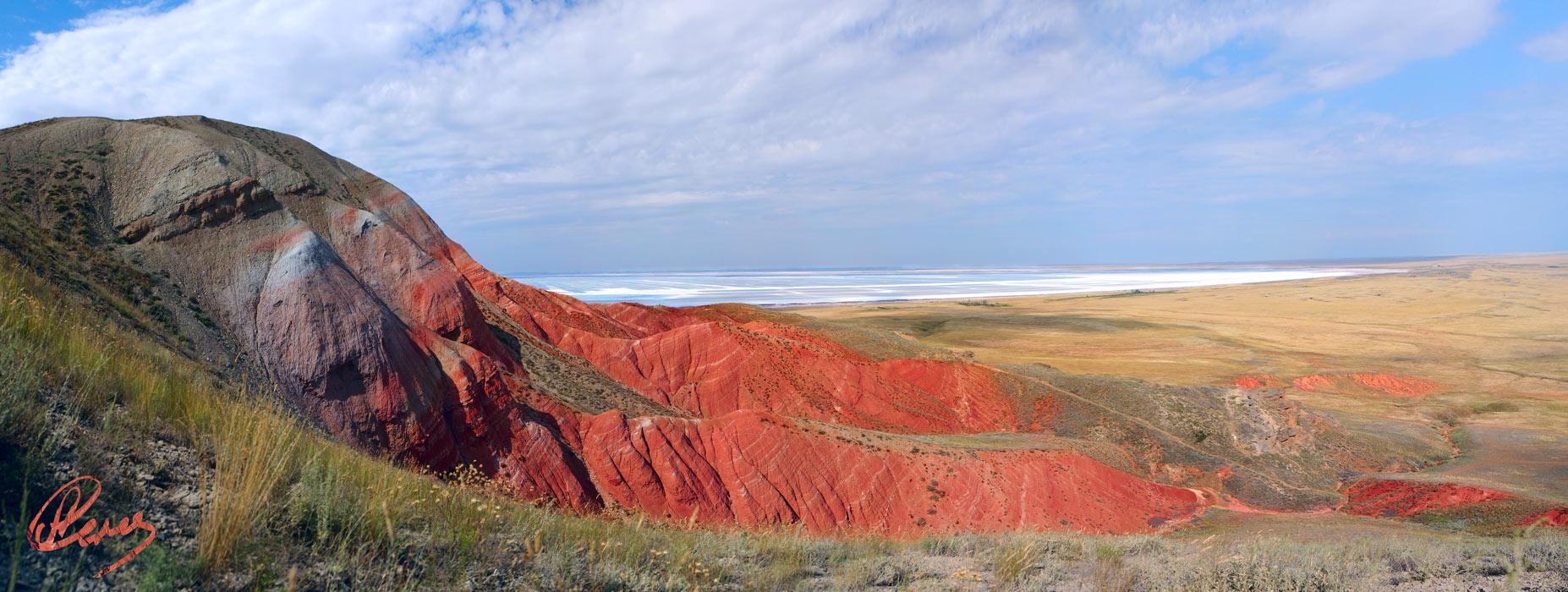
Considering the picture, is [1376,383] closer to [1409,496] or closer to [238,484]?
[1409,496]

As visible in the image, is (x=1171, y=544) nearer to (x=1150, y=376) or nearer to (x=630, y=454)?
(x=630, y=454)

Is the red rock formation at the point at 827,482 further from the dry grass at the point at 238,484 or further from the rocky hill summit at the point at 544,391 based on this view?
the dry grass at the point at 238,484

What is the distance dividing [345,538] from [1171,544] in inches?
368

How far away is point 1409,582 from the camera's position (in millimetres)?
6680

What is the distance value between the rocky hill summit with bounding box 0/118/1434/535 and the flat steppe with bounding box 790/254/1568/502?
6921mm

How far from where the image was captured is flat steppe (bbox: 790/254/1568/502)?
112 ft

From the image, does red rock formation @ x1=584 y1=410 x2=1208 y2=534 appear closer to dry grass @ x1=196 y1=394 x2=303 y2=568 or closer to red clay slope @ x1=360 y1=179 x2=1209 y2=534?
red clay slope @ x1=360 y1=179 x2=1209 y2=534

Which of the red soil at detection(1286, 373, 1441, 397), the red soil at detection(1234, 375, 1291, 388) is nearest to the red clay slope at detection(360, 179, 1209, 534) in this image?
the red soil at detection(1234, 375, 1291, 388)

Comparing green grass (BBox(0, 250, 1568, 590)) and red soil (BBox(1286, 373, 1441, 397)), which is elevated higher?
green grass (BBox(0, 250, 1568, 590))

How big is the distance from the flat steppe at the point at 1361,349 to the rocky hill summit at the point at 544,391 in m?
6.92
